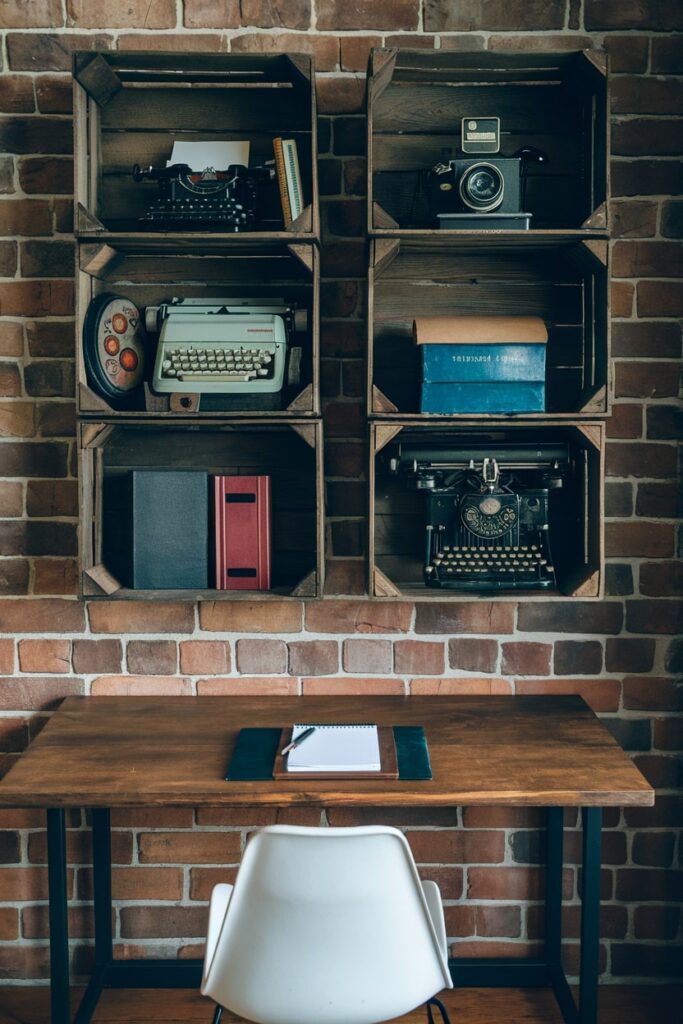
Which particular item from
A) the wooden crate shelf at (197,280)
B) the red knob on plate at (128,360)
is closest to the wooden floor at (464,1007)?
the wooden crate shelf at (197,280)

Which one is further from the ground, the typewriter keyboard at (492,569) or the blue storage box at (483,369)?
the blue storage box at (483,369)

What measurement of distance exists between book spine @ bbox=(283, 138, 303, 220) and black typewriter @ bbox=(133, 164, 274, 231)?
2.6 inches

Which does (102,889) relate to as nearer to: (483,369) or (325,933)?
(325,933)

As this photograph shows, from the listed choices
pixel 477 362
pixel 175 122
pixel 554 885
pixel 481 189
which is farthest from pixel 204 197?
pixel 554 885

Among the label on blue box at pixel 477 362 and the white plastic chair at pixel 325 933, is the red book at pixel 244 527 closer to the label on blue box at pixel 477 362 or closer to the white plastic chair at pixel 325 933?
the label on blue box at pixel 477 362

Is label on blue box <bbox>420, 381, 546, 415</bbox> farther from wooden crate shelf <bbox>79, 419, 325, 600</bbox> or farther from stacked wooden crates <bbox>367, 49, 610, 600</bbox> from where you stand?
wooden crate shelf <bbox>79, 419, 325, 600</bbox>

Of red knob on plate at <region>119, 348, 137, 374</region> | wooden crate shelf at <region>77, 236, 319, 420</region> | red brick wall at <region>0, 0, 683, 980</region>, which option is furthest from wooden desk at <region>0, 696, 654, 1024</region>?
red knob on plate at <region>119, 348, 137, 374</region>

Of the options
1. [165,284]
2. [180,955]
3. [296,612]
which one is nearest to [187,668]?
[296,612]

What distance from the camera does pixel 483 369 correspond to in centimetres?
206

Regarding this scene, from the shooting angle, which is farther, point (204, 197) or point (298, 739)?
point (204, 197)

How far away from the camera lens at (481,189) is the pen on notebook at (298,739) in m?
1.26

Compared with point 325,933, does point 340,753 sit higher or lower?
higher

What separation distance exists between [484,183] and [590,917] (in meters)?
1.65

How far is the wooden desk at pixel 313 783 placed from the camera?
1.72 meters
